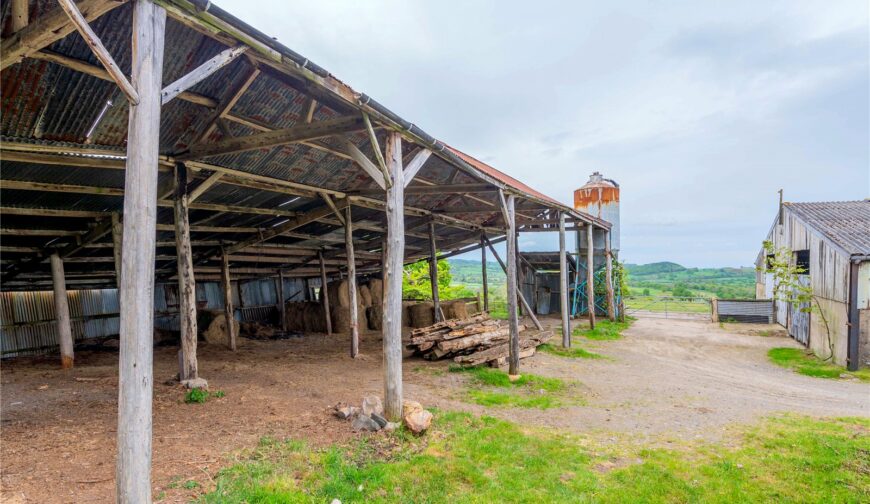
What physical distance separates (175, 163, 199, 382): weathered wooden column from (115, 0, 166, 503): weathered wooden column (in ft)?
14.8

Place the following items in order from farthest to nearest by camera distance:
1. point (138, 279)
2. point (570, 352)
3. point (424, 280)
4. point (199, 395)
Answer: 1. point (424, 280)
2. point (570, 352)
3. point (199, 395)
4. point (138, 279)

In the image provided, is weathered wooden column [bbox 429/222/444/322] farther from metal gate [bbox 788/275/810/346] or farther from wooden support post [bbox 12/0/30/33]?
metal gate [bbox 788/275/810/346]

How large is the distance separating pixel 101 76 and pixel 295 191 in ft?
15.7

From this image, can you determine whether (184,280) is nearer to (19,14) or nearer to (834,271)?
(19,14)

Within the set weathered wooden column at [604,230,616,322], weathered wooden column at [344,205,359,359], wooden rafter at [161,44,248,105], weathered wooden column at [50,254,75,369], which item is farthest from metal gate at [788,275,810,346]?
weathered wooden column at [50,254,75,369]

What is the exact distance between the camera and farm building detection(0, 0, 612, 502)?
3.06 metres

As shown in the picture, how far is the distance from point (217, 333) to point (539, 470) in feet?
41.1

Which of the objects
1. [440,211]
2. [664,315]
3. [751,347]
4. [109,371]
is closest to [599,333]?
[751,347]

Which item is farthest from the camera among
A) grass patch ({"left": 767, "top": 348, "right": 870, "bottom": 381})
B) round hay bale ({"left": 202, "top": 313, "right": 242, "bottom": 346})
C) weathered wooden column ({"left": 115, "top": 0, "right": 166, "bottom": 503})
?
round hay bale ({"left": 202, "top": 313, "right": 242, "bottom": 346})

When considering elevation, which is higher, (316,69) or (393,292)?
(316,69)

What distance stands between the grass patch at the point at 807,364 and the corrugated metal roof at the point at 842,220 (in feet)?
9.89

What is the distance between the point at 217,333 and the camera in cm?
1409

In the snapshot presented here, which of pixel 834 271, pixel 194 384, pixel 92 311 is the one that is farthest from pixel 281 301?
pixel 834 271

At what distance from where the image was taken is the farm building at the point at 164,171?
3062 mm
